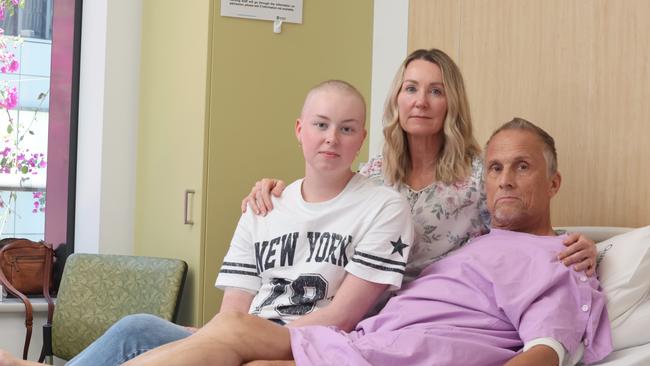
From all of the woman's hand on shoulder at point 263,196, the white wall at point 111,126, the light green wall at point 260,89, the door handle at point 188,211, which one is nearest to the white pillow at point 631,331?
the woman's hand on shoulder at point 263,196

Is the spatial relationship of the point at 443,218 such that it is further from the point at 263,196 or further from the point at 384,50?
the point at 384,50

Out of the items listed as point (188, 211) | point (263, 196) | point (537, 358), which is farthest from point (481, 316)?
point (188, 211)

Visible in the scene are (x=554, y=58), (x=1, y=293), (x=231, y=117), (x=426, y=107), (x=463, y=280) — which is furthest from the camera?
(x=1, y=293)

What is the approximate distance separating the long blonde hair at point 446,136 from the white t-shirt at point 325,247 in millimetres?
215

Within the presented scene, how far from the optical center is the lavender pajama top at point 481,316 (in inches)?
75.7

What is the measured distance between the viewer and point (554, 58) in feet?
9.00

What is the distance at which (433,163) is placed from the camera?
8.25ft

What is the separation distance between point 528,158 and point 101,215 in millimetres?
2360

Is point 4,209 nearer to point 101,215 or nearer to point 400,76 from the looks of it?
point 101,215

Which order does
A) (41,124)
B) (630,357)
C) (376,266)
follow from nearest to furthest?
(630,357) < (376,266) < (41,124)

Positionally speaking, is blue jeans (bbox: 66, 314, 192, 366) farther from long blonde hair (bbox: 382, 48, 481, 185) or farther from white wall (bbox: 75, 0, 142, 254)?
white wall (bbox: 75, 0, 142, 254)

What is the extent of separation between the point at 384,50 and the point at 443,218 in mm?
1409

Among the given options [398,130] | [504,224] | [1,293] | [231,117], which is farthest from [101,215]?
[504,224]

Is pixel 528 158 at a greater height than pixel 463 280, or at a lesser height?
greater
